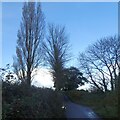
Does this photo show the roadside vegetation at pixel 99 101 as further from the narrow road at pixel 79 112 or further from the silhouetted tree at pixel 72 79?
the silhouetted tree at pixel 72 79

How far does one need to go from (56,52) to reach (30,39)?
5.11 ft

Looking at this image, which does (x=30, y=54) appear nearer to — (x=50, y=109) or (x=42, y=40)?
(x=42, y=40)

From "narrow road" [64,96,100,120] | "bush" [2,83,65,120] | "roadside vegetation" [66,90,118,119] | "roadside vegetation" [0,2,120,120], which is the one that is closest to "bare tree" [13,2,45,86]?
"roadside vegetation" [0,2,120,120]

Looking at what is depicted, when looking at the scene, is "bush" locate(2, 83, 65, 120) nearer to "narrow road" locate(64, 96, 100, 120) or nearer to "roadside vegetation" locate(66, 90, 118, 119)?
"narrow road" locate(64, 96, 100, 120)

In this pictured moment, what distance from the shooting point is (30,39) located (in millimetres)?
9898

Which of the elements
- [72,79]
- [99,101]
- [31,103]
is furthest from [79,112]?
[31,103]

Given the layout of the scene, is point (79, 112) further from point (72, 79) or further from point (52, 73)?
point (72, 79)

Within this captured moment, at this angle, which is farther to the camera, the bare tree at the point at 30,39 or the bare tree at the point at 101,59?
the bare tree at the point at 101,59

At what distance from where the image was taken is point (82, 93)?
37.3 ft

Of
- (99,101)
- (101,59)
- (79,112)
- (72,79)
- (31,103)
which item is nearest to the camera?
(31,103)

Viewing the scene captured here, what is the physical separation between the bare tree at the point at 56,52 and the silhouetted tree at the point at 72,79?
324mm

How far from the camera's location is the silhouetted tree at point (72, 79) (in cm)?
1137

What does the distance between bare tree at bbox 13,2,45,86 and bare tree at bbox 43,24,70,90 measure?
1.41 feet

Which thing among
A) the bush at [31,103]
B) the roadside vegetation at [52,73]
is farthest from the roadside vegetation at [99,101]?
the bush at [31,103]
